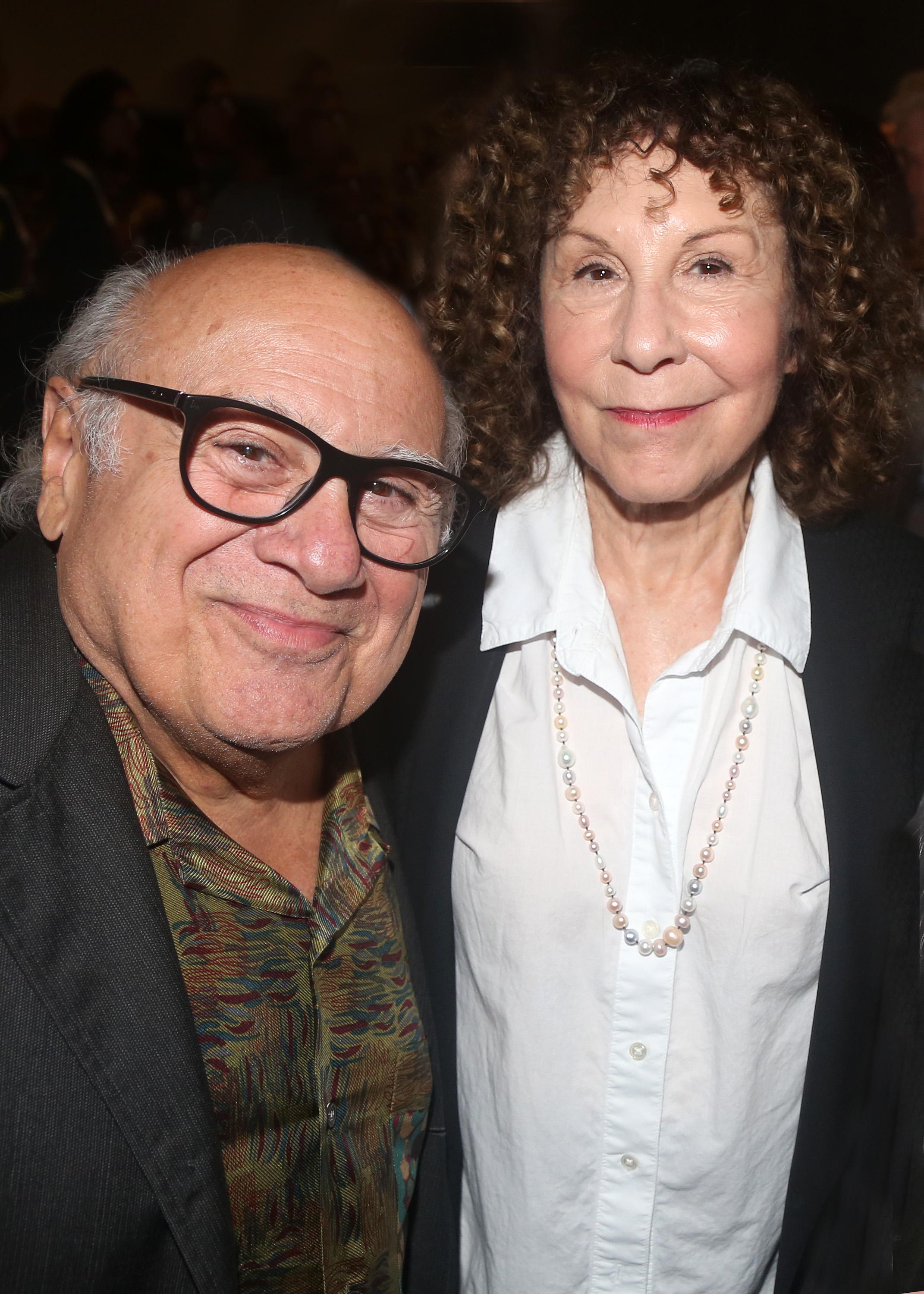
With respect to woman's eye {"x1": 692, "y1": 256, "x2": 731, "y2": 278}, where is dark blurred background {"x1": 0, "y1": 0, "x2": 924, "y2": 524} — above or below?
above

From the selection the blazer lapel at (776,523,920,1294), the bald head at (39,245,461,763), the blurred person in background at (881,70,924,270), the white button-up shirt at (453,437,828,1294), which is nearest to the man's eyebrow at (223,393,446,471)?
the bald head at (39,245,461,763)

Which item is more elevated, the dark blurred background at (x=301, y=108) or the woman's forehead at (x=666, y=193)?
the dark blurred background at (x=301, y=108)

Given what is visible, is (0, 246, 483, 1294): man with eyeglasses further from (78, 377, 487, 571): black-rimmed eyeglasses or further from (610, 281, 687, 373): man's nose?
(610, 281, 687, 373): man's nose

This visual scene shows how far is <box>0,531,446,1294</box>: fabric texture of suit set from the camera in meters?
0.96

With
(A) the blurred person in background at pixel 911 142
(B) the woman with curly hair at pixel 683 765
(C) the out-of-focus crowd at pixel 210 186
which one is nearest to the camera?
(B) the woman with curly hair at pixel 683 765

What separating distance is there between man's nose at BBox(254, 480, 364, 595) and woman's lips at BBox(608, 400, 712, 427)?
45 centimetres

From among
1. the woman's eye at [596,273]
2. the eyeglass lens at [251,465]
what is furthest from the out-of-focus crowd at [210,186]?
the eyeglass lens at [251,465]

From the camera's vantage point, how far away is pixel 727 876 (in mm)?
1338

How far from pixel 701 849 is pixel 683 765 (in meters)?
0.12

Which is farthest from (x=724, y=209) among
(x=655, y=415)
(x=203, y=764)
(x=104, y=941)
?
(x=104, y=941)

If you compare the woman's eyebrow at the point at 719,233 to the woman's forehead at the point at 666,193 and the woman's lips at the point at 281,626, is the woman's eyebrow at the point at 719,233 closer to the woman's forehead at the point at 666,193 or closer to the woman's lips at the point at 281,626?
the woman's forehead at the point at 666,193

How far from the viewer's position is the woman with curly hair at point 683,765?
1.30 metres

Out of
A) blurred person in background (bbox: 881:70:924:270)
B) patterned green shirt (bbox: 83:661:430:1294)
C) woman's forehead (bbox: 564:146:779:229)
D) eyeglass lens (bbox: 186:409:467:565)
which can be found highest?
blurred person in background (bbox: 881:70:924:270)

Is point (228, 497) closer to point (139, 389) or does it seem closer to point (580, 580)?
point (139, 389)
